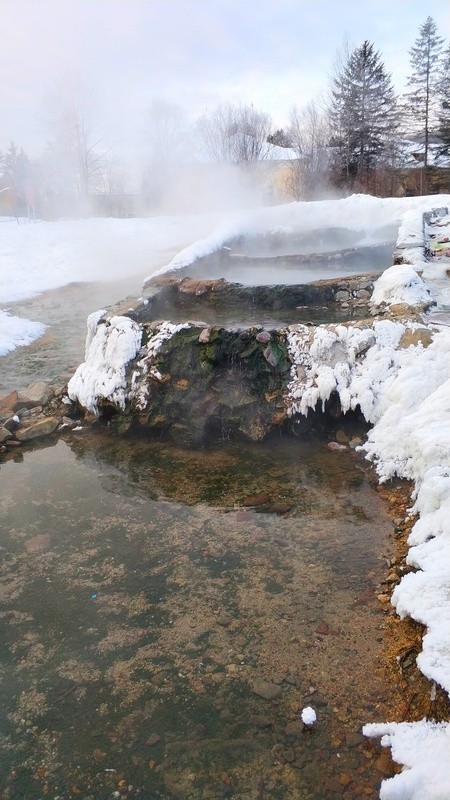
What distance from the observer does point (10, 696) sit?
10.6ft

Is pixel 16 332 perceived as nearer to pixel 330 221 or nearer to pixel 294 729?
pixel 294 729

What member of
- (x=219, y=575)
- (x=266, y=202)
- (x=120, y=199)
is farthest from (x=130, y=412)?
(x=120, y=199)

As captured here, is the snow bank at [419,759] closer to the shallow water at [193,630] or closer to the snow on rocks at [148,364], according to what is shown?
the shallow water at [193,630]

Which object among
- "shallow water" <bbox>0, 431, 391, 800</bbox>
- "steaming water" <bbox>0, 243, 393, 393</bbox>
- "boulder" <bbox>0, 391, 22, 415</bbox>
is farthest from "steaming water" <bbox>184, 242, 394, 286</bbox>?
"shallow water" <bbox>0, 431, 391, 800</bbox>

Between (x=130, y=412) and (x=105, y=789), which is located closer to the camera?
(x=105, y=789)

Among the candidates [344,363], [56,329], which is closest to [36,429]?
[344,363]

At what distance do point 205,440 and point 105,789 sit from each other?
3983 millimetres

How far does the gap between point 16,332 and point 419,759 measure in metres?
10.9

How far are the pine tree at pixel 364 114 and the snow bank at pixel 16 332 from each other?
79.1 ft

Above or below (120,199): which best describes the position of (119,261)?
below

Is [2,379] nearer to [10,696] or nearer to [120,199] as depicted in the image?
[10,696]

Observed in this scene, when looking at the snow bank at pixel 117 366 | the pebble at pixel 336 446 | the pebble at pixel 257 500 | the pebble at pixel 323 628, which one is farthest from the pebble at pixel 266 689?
the snow bank at pixel 117 366

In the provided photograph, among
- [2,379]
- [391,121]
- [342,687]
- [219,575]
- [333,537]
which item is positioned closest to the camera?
[342,687]

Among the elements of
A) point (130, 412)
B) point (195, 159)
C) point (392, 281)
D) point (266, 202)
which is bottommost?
point (130, 412)
